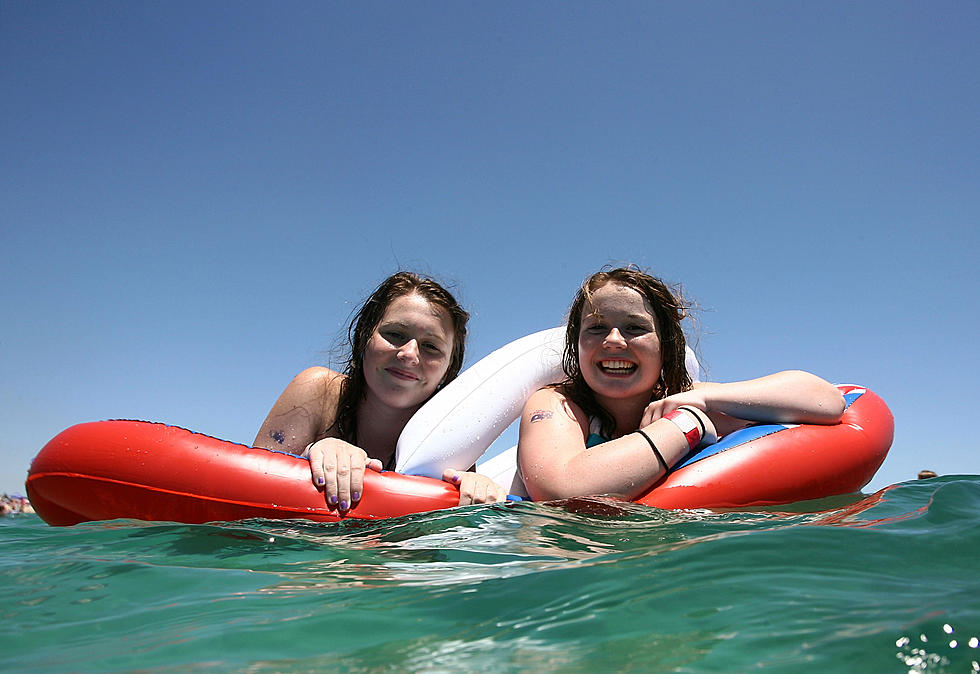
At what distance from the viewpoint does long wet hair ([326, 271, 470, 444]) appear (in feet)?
12.3

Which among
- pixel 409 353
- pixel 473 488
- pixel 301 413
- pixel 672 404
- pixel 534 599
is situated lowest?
pixel 534 599

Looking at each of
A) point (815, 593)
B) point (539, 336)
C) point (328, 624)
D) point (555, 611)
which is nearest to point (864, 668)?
point (815, 593)

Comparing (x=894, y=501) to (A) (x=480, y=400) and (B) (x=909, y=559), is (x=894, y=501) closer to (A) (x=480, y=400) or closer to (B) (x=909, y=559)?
(B) (x=909, y=559)

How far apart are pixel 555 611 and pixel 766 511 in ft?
5.27

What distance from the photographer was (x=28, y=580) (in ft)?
6.79

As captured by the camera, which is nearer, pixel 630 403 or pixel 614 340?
pixel 614 340

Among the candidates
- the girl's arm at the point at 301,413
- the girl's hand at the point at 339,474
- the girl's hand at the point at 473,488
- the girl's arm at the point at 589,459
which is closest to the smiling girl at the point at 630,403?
the girl's arm at the point at 589,459

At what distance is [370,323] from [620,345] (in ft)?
5.05

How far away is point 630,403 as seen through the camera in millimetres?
3242

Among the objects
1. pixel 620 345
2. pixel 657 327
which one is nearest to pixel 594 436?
pixel 620 345

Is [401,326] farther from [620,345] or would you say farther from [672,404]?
[672,404]

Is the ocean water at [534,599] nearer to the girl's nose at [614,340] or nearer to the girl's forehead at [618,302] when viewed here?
the girl's nose at [614,340]

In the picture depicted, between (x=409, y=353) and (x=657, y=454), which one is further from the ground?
(x=409, y=353)

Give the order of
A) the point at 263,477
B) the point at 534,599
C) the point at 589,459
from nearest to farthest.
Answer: the point at 534,599 < the point at 589,459 < the point at 263,477
